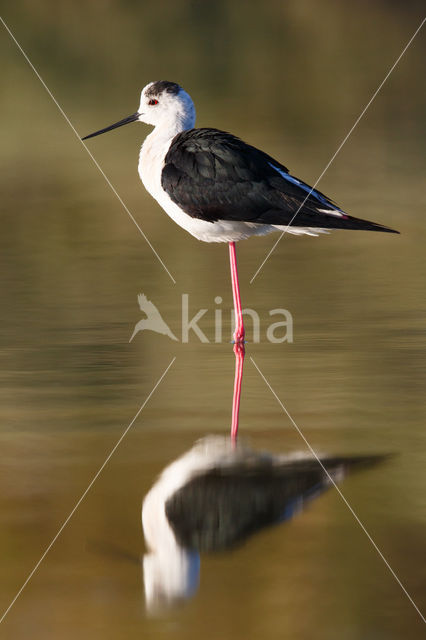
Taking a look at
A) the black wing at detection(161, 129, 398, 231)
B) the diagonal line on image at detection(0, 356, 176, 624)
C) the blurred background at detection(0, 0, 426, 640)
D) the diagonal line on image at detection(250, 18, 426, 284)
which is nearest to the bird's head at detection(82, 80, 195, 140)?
the black wing at detection(161, 129, 398, 231)

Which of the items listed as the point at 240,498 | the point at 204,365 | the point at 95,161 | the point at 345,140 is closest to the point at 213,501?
the point at 240,498

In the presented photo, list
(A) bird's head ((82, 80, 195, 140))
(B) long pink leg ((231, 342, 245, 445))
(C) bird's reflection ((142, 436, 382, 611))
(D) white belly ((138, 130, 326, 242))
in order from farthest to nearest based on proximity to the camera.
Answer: (A) bird's head ((82, 80, 195, 140)) < (D) white belly ((138, 130, 326, 242)) < (B) long pink leg ((231, 342, 245, 445)) < (C) bird's reflection ((142, 436, 382, 611))

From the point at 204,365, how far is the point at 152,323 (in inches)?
42.1

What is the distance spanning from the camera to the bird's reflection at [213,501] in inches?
171

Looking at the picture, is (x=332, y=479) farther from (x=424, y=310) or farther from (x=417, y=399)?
(x=424, y=310)

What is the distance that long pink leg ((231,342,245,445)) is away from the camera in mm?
6064

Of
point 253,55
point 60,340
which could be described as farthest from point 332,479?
point 253,55

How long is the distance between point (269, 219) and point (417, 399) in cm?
211

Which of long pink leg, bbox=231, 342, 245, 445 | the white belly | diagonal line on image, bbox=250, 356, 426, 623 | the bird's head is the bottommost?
diagonal line on image, bbox=250, 356, 426, 623

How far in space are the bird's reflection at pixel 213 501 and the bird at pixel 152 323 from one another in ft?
7.76

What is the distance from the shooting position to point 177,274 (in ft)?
32.6

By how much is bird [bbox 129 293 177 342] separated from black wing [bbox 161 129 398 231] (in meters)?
0.72

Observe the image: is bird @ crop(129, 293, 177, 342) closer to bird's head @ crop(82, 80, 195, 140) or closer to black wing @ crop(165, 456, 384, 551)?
bird's head @ crop(82, 80, 195, 140)

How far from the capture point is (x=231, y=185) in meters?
8.34
